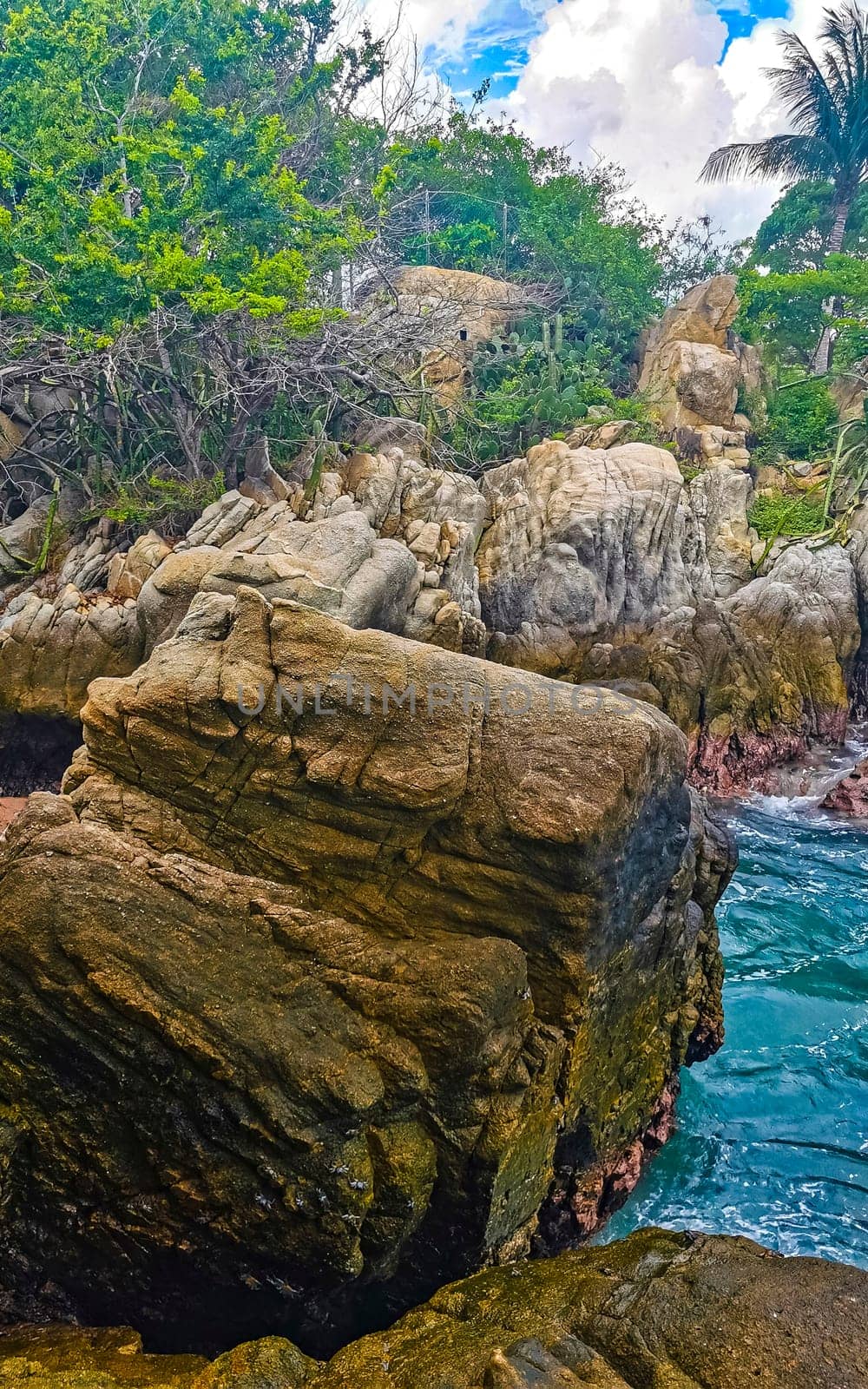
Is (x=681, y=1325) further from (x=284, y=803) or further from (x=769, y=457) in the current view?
(x=769, y=457)

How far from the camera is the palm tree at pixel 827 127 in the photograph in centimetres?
2530

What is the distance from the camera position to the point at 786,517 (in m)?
18.8

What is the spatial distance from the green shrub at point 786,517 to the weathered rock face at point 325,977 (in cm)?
1497

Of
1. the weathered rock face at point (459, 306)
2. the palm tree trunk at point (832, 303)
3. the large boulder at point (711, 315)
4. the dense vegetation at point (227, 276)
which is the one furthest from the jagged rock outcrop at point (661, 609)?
the palm tree trunk at point (832, 303)

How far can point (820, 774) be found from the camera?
13.8 metres

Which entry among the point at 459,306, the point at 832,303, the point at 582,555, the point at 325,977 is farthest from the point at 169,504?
the point at 832,303

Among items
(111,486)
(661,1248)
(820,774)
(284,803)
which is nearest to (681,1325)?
(661,1248)

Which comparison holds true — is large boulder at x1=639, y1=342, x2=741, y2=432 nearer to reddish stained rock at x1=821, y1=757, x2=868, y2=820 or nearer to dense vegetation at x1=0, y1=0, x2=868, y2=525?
dense vegetation at x1=0, y1=0, x2=868, y2=525

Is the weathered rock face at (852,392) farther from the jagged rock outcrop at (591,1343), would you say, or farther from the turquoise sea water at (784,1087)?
the jagged rock outcrop at (591,1343)

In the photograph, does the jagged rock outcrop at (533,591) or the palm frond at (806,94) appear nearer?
the jagged rock outcrop at (533,591)

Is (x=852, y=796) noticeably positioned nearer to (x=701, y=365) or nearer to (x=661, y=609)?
(x=661, y=609)

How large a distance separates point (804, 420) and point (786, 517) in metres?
5.31

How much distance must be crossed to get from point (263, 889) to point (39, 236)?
41.9 ft

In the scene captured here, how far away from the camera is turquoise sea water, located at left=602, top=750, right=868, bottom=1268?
5.48 metres
